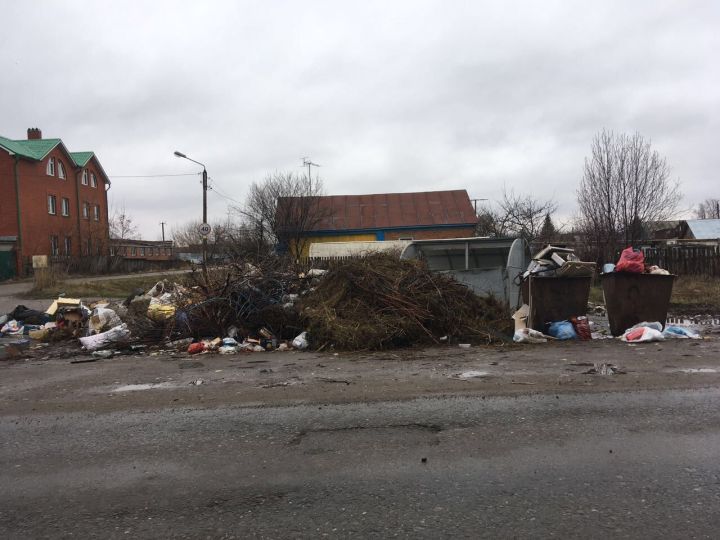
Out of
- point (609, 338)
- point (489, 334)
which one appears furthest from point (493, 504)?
point (609, 338)

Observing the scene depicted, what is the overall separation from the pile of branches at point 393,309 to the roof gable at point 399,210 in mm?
25387

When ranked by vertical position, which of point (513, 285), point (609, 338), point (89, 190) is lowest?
point (609, 338)

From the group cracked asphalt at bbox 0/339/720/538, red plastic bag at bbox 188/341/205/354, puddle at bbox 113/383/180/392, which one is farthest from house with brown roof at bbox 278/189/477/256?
cracked asphalt at bbox 0/339/720/538

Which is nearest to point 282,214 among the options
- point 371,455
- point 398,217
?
point 398,217

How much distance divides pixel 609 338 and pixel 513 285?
92.3 inches

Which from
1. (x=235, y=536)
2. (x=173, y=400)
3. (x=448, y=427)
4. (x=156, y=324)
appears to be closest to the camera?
(x=235, y=536)

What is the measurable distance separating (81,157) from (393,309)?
41846mm

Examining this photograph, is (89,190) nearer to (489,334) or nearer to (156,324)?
(156,324)

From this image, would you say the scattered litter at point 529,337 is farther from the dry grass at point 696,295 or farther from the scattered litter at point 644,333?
the dry grass at point 696,295

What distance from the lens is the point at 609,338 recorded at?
902 centimetres

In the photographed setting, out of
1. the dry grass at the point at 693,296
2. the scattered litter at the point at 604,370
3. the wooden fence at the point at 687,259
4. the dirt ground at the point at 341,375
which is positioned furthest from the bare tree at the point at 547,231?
the scattered litter at the point at 604,370

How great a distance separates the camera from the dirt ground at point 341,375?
221 inches

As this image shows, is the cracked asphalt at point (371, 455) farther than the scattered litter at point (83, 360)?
No

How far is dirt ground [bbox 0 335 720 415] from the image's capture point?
5602 millimetres
